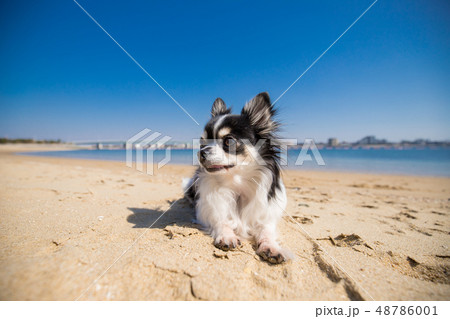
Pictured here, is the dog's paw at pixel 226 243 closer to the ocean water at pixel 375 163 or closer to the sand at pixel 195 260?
the sand at pixel 195 260

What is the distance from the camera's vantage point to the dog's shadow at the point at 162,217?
2.33 m

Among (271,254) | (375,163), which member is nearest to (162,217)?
(271,254)

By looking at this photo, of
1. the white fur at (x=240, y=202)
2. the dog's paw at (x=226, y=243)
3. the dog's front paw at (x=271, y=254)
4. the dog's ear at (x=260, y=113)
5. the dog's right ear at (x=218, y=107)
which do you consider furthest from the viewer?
the dog's right ear at (x=218, y=107)

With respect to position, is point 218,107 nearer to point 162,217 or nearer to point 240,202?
point 240,202

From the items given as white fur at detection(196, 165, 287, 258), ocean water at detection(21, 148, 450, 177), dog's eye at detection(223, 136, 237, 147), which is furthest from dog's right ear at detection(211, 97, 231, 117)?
white fur at detection(196, 165, 287, 258)

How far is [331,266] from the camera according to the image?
1484 millimetres

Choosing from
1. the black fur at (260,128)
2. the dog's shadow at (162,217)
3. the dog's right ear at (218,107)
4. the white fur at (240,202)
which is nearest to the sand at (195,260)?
the dog's shadow at (162,217)

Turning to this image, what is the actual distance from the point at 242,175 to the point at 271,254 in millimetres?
937

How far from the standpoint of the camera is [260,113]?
253 cm

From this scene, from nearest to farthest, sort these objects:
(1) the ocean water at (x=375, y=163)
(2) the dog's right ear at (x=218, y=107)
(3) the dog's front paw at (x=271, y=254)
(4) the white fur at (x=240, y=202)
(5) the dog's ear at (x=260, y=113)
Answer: (3) the dog's front paw at (x=271, y=254)
(4) the white fur at (x=240, y=202)
(5) the dog's ear at (x=260, y=113)
(2) the dog's right ear at (x=218, y=107)
(1) the ocean water at (x=375, y=163)

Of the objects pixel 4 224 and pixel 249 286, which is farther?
pixel 4 224

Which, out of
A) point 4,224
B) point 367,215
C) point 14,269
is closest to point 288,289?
point 14,269
